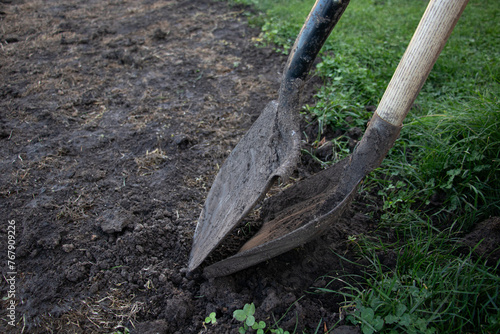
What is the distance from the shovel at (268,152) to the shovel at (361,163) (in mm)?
179

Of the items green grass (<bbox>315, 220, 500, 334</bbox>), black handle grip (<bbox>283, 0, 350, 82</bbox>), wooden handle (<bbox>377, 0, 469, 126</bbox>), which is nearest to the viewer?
wooden handle (<bbox>377, 0, 469, 126</bbox>)

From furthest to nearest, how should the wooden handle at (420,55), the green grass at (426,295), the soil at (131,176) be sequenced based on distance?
the soil at (131,176) → the green grass at (426,295) → the wooden handle at (420,55)

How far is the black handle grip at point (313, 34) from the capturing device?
1608mm

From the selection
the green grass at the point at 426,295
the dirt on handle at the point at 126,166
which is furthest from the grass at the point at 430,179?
the dirt on handle at the point at 126,166

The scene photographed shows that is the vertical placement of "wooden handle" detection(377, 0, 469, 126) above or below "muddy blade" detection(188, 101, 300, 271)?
above

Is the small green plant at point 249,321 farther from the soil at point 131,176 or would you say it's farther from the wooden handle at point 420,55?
the wooden handle at point 420,55

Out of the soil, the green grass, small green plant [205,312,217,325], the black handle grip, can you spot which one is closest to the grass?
the green grass

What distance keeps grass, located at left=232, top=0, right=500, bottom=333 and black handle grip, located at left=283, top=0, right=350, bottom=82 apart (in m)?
0.99

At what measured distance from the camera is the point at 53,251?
1975 mm

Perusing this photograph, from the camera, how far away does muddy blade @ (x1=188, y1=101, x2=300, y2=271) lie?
5.29 feet

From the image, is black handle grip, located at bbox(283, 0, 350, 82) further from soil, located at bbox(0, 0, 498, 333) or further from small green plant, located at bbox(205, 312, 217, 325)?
small green plant, located at bbox(205, 312, 217, 325)

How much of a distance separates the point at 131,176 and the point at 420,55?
6.43 ft

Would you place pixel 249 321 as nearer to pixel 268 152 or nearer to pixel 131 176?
pixel 268 152

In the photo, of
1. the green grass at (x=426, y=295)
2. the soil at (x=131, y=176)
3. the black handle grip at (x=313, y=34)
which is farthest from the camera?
the soil at (x=131, y=176)
